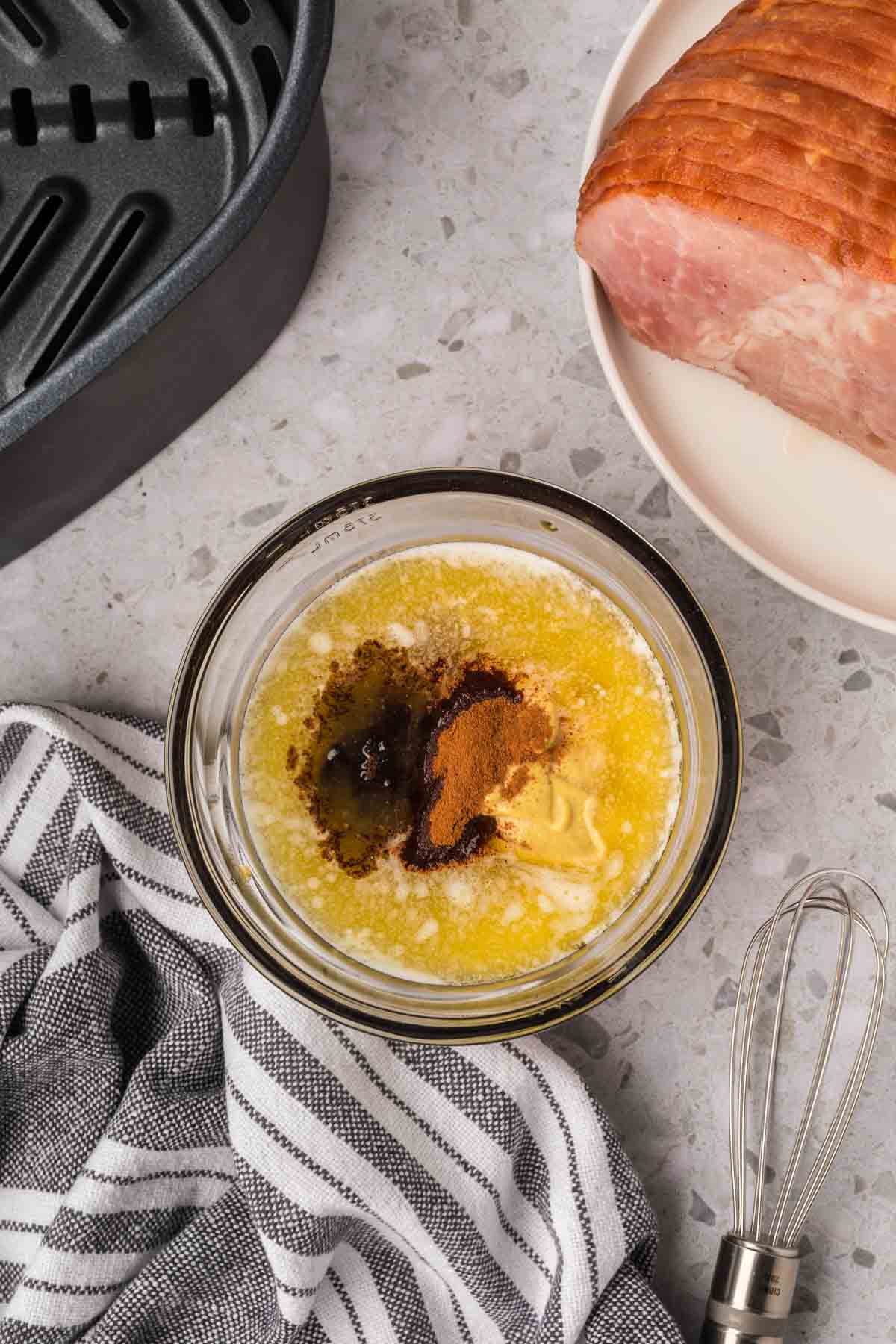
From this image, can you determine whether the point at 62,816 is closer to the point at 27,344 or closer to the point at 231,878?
the point at 231,878

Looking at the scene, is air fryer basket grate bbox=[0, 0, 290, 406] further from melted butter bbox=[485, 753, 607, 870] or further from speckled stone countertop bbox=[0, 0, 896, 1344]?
melted butter bbox=[485, 753, 607, 870]

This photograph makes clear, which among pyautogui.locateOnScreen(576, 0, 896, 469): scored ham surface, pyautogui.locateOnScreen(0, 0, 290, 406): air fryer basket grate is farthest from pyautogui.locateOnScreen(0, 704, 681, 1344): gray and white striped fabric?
pyautogui.locateOnScreen(576, 0, 896, 469): scored ham surface

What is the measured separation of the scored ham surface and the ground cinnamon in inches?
9.5

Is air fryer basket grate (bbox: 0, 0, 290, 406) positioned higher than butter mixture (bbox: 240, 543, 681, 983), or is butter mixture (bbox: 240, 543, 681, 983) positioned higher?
air fryer basket grate (bbox: 0, 0, 290, 406)

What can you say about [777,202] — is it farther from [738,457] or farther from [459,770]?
[459,770]

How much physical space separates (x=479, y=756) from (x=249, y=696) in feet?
0.49

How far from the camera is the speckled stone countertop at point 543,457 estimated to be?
87cm

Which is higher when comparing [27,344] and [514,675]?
[27,344]

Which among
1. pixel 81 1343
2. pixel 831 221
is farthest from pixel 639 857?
pixel 81 1343

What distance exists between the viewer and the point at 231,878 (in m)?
0.81

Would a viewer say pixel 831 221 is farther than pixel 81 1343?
No

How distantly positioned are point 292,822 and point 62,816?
185mm

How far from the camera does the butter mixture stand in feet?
2.60

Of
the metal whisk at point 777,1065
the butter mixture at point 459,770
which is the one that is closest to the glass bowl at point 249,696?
the butter mixture at point 459,770
